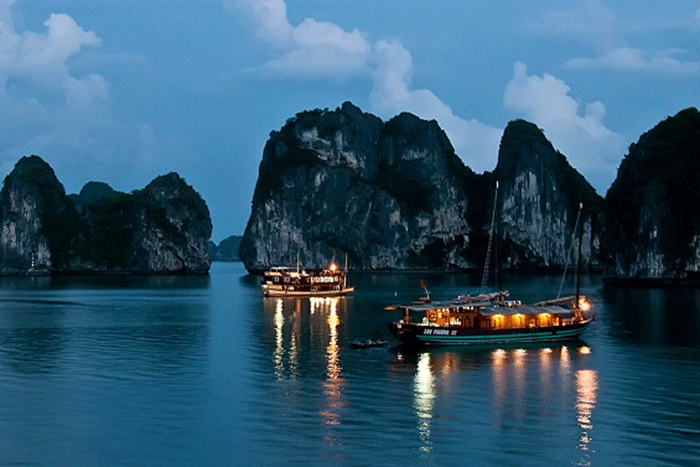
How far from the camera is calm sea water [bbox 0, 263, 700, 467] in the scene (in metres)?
31.2

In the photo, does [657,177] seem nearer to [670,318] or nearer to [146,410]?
[670,318]

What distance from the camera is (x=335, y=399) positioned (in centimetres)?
4084

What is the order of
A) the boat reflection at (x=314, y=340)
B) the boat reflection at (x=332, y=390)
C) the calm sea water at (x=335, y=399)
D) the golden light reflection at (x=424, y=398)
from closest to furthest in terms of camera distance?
the calm sea water at (x=335, y=399), the golden light reflection at (x=424, y=398), the boat reflection at (x=332, y=390), the boat reflection at (x=314, y=340)

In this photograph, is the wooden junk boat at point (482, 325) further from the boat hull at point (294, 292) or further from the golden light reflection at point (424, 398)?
the boat hull at point (294, 292)

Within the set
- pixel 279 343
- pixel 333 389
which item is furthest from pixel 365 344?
pixel 333 389

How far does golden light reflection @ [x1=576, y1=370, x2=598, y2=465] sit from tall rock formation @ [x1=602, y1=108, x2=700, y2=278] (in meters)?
113

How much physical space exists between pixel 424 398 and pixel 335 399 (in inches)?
162

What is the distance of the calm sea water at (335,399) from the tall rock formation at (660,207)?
A: 270 feet

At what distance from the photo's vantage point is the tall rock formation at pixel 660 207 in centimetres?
15462

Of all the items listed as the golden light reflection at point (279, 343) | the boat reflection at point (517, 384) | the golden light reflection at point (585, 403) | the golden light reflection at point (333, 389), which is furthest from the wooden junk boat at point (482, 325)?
the golden light reflection at point (585, 403)

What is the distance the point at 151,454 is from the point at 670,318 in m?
65.4

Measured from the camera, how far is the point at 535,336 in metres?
62.6

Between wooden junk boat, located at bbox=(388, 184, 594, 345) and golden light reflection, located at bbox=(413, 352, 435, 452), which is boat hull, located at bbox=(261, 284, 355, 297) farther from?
golden light reflection, located at bbox=(413, 352, 435, 452)

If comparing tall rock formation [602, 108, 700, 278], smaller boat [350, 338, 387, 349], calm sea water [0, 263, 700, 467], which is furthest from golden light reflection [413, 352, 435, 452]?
tall rock formation [602, 108, 700, 278]
